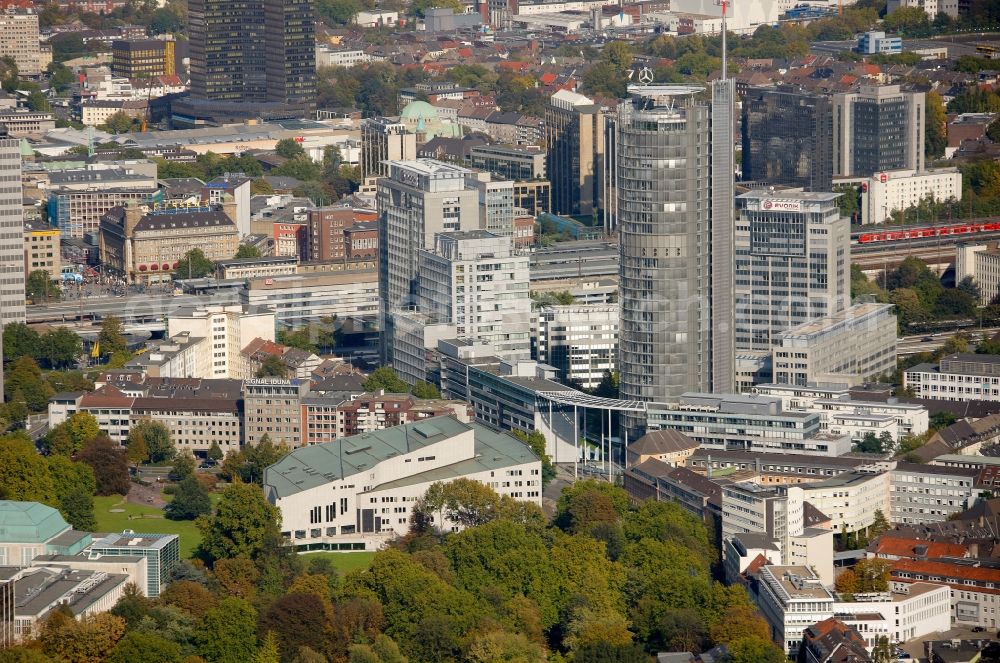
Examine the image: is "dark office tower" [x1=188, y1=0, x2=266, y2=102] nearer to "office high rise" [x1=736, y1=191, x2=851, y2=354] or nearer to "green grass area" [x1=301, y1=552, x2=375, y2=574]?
"office high rise" [x1=736, y1=191, x2=851, y2=354]

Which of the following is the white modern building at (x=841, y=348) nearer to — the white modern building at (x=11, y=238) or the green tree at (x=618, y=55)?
the white modern building at (x=11, y=238)

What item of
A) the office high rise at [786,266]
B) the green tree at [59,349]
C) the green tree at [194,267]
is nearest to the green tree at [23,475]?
the green tree at [59,349]

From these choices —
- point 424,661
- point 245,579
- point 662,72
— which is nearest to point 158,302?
point 245,579

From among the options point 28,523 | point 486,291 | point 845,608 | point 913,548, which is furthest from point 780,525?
point 486,291

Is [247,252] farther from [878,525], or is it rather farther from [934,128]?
[878,525]

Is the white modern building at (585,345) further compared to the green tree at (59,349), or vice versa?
the green tree at (59,349)

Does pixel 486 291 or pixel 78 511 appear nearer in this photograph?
pixel 78 511

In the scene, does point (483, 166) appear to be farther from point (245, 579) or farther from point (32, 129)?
point (245, 579)
